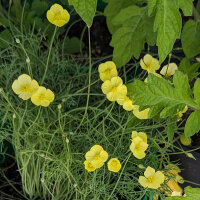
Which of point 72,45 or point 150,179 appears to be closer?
point 150,179

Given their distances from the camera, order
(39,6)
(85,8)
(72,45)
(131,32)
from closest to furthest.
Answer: (85,8)
(131,32)
(39,6)
(72,45)

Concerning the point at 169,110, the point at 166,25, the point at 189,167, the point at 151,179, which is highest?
the point at 166,25

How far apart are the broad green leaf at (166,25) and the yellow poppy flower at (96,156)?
180 mm

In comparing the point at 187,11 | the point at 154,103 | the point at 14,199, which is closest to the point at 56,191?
the point at 14,199

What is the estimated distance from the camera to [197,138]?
949 millimetres

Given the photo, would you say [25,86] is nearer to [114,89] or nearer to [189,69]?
[114,89]

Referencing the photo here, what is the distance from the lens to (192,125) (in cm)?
71

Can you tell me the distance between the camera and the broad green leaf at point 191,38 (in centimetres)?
90

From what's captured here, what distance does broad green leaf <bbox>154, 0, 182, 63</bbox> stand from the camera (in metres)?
0.67

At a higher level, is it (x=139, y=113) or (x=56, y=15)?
(x=56, y=15)

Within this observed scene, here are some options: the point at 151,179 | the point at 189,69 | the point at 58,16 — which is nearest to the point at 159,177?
the point at 151,179

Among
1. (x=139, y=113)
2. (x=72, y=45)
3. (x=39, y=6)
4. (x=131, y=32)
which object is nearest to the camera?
(x=139, y=113)

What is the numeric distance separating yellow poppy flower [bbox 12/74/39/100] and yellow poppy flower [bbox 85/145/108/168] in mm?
140

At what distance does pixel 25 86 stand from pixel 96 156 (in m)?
0.17
